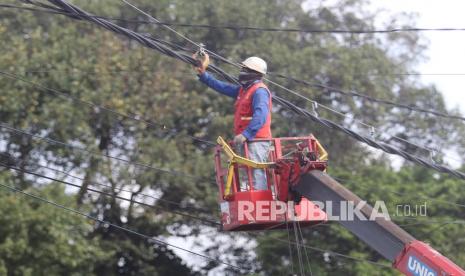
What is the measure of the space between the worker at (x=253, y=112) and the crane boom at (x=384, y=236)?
607 mm

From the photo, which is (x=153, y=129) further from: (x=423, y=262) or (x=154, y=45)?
(x=423, y=262)

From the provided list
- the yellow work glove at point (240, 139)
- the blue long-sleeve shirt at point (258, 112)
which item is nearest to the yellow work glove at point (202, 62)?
the blue long-sleeve shirt at point (258, 112)

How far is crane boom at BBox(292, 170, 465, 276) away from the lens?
834 cm

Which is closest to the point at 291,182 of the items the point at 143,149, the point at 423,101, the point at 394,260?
the point at 394,260

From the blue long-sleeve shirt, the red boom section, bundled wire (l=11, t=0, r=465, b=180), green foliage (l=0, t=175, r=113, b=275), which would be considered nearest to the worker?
the blue long-sleeve shirt

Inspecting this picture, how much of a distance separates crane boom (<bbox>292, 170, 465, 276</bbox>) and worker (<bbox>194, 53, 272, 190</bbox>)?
0.61 meters

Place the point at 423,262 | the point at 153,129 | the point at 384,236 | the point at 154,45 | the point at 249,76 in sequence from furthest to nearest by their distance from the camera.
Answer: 1. the point at 153,129
2. the point at 154,45
3. the point at 249,76
4. the point at 384,236
5. the point at 423,262

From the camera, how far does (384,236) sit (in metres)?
8.92

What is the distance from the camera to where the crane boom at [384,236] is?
8344mm

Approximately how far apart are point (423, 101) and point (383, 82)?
1.81 meters

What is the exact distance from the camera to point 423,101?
2861 centimetres

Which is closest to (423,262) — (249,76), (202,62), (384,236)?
(384,236)

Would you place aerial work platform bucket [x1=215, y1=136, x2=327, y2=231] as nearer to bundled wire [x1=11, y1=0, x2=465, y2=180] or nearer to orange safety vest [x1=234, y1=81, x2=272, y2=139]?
orange safety vest [x1=234, y1=81, x2=272, y2=139]

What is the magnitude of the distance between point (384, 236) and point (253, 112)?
7.25ft
